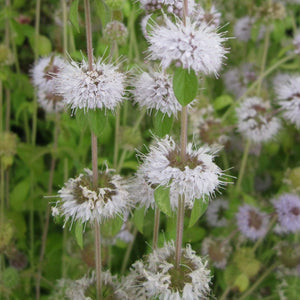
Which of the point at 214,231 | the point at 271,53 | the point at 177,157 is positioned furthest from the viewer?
the point at 271,53

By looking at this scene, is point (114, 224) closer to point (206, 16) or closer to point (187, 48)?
point (187, 48)

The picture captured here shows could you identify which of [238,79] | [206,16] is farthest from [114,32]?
[238,79]

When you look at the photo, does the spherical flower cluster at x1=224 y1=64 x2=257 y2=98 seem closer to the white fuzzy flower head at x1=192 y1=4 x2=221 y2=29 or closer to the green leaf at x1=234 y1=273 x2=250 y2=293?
the white fuzzy flower head at x1=192 y1=4 x2=221 y2=29

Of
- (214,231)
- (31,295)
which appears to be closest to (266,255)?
(214,231)

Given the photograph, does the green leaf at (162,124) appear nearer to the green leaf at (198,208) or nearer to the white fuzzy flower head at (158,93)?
the white fuzzy flower head at (158,93)

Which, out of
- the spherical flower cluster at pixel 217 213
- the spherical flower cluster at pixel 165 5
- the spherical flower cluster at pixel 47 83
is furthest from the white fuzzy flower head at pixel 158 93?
the spherical flower cluster at pixel 217 213

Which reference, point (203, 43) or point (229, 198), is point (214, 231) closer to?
point (229, 198)
